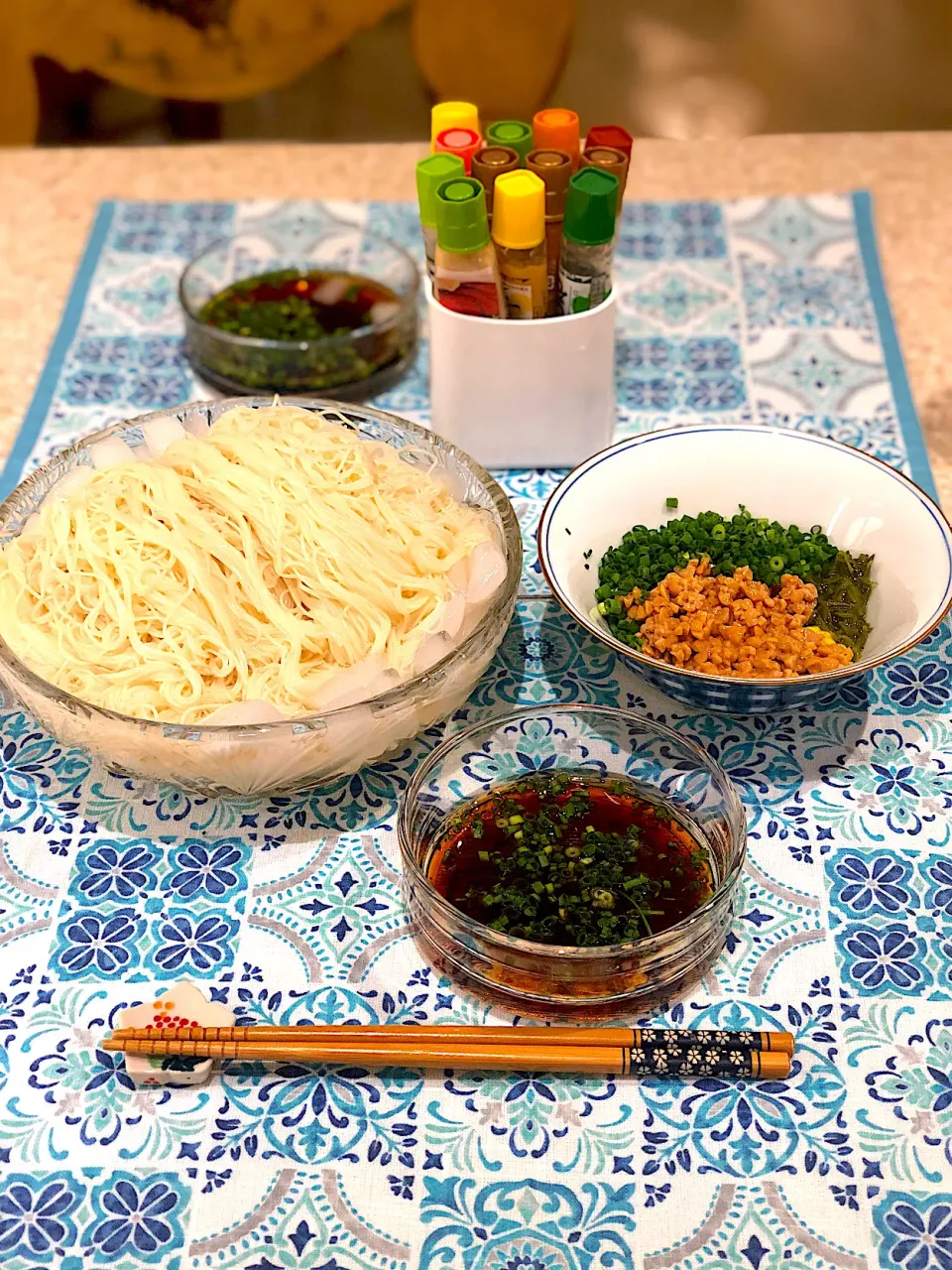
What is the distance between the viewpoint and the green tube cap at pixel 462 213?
1659mm

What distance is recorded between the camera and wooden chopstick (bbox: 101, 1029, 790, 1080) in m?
1.23

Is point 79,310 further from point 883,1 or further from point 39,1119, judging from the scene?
point 883,1

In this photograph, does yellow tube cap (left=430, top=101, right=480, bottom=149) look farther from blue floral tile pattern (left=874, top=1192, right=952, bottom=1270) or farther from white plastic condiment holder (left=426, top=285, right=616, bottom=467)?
blue floral tile pattern (left=874, top=1192, right=952, bottom=1270)

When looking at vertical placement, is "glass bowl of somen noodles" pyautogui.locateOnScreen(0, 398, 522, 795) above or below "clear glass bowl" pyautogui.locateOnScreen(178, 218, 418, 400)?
above

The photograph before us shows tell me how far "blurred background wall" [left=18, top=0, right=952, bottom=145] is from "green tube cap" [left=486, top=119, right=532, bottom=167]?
1.73 m

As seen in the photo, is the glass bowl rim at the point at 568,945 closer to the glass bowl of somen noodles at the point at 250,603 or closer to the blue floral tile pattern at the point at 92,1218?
the glass bowl of somen noodles at the point at 250,603

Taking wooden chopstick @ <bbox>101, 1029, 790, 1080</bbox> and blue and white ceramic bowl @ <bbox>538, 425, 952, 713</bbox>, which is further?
blue and white ceramic bowl @ <bbox>538, 425, 952, 713</bbox>

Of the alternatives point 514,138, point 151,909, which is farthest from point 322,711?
point 514,138

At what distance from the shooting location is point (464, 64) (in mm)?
3424

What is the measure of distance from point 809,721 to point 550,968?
1.82 ft

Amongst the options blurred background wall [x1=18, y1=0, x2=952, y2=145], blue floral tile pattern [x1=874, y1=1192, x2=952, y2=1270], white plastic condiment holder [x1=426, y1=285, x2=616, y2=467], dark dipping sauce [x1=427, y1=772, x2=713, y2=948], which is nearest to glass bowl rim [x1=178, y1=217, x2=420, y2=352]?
white plastic condiment holder [x1=426, y1=285, x2=616, y2=467]

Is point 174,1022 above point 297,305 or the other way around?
the other way around

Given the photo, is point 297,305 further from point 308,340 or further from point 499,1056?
point 499,1056

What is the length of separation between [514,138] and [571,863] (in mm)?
1065
